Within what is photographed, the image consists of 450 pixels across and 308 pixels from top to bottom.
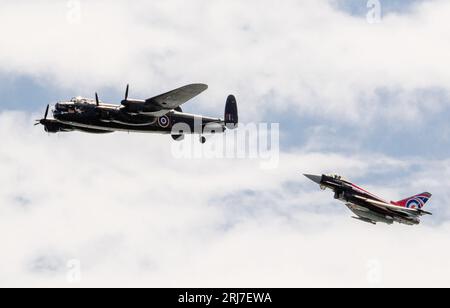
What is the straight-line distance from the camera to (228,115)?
97.9 metres

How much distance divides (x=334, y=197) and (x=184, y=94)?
20915 millimetres

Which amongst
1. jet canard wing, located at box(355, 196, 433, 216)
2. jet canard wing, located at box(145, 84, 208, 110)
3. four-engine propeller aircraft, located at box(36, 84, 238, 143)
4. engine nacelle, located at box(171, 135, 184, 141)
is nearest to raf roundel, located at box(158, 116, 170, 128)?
four-engine propeller aircraft, located at box(36, 84, 238, 143)

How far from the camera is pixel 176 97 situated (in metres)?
86.9

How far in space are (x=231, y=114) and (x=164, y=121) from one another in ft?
33.5

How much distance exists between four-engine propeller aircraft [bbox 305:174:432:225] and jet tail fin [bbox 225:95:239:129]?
32.7 feet

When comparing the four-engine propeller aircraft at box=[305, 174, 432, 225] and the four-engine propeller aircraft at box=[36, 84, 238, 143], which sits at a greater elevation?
the four-engine propeller aircraft at box=[36, 84, 238, 143]

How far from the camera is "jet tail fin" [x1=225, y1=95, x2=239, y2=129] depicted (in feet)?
319

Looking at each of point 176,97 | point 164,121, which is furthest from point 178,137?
point 176,97

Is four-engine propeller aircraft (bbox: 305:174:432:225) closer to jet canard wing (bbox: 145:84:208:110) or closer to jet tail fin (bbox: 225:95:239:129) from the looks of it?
jet tail fin (bbox: 225:95:239:129)

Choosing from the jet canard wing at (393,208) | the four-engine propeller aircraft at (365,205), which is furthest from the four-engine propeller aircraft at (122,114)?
the jet canard wing at (393,208)

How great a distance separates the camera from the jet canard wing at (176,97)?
8562cm

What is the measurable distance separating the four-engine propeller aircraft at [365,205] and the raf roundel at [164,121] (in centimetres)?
1598

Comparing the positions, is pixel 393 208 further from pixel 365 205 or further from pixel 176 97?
pixel 176 97

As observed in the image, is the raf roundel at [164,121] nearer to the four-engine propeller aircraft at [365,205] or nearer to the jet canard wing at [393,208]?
the four-engine propeller aircraft at [365,205]
